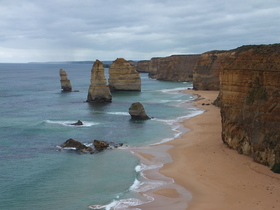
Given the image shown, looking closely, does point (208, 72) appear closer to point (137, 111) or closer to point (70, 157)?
point (137, 111)

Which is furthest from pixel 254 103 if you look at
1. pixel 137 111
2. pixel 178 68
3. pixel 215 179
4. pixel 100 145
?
pixel 178 68

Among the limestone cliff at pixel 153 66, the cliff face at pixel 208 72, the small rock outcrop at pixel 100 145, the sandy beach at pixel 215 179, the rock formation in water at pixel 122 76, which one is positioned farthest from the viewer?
the limestone cliff at pixel 153 66

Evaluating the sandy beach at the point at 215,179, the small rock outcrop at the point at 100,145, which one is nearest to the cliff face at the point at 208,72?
the sandy beach at the point at 215,179

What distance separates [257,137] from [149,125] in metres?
23.3

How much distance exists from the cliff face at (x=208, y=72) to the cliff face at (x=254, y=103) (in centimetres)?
6270

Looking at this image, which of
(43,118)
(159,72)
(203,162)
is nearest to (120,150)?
(203,162)

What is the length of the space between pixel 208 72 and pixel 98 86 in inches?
1478

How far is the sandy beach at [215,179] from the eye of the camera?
78.0 ft

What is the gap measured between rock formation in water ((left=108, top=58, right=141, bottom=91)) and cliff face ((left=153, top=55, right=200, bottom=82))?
4620cm

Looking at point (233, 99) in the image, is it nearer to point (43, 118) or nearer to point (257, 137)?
point (257, 137)

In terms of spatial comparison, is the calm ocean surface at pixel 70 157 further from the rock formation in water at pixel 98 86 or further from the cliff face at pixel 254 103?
the cliff face at pixel 254 103

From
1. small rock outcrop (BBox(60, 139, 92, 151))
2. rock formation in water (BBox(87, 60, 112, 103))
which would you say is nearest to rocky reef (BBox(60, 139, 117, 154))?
small rock outcrop (BBox(60, 139, 92, 151))

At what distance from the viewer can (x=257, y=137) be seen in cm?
3019

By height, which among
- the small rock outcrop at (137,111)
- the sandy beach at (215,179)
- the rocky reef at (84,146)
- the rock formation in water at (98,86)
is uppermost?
the rock formation in water at (98,86)
